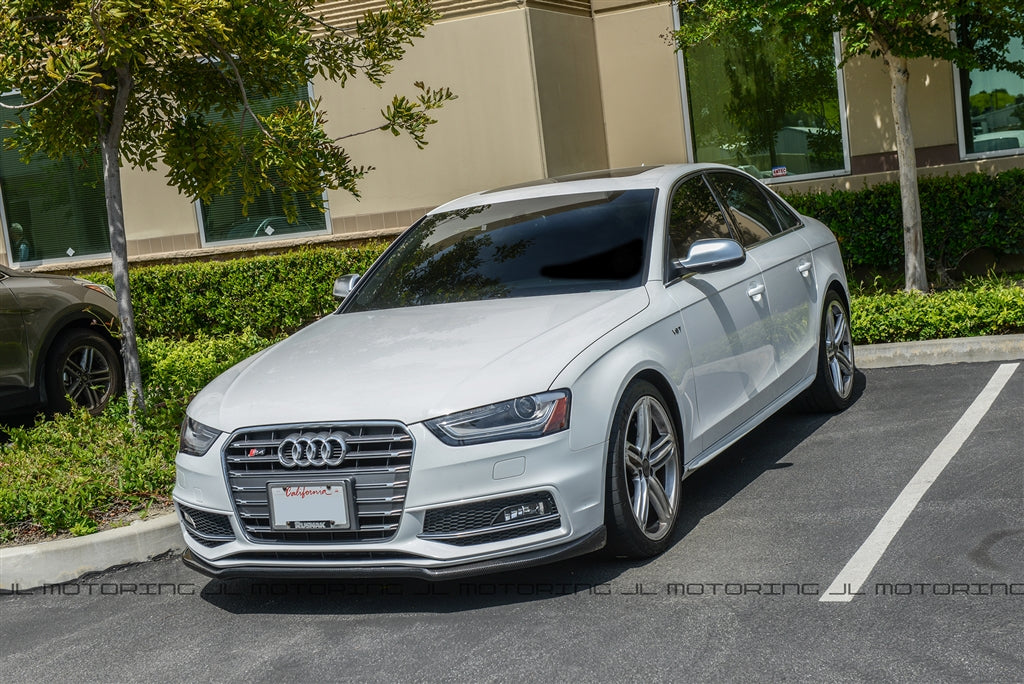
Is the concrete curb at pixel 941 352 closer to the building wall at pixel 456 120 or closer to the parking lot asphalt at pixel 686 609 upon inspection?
the parking lot asphalt at pixel 686 609

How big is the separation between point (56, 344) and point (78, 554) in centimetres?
348

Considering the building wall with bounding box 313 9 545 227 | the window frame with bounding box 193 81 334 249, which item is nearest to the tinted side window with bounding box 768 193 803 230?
the building wall with bounding box 313 9 545 227

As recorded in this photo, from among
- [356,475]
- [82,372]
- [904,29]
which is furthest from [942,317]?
[82,372]

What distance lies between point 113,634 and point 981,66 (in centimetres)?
853

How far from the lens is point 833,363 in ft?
24.2

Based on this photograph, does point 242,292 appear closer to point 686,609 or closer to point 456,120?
point 456,120

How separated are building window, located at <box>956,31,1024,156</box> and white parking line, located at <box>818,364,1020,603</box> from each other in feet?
17.2

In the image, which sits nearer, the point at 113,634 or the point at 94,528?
the point at 113,634

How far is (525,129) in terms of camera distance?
12.7 meters

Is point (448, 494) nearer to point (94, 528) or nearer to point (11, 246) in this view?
point (94, 528)

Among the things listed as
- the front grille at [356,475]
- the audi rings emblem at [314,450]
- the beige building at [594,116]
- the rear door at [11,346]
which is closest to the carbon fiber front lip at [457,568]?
the front grille at [356,475]

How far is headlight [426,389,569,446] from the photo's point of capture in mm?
4516

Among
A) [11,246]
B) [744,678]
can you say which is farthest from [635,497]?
[11,246]

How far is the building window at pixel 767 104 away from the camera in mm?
12906
